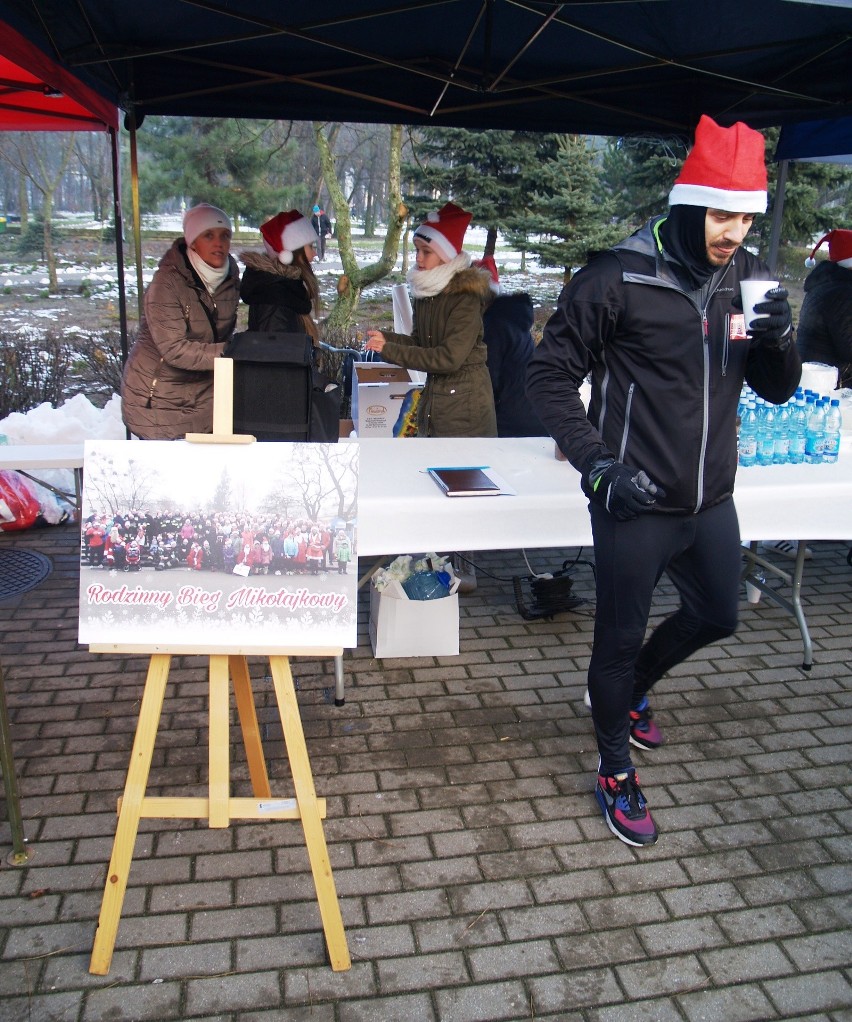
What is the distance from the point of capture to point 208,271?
377 centimetres

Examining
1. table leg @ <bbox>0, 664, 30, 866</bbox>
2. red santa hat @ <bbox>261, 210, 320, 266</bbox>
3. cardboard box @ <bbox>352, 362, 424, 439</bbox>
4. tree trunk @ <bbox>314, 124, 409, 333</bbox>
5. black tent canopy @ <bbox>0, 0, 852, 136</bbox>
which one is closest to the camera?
table leg @ <bbox>0, 664, 30, 866</bbox>

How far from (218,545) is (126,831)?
69cm

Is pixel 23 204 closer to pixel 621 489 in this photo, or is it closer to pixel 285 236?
pixel 285 236

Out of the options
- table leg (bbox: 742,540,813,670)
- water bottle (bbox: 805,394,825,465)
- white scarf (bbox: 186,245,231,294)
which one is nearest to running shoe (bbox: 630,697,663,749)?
table leg (bbox: 742,540,813,670)

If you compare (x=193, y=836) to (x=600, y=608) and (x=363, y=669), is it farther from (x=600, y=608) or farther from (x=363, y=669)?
(x=600, y=608)

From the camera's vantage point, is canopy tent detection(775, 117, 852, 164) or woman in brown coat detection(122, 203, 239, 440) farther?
canopy tent detection(775, 117, 852, 164)

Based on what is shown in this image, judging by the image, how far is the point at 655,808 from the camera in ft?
9.23

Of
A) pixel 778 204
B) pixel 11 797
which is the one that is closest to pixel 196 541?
pixel 11 797

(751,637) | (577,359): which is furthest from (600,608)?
(751,637)

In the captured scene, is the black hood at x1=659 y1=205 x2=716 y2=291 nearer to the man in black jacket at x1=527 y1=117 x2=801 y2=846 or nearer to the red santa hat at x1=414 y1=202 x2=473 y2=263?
the man in black jacket at x1=527 y1=117 x2=801 y2=846

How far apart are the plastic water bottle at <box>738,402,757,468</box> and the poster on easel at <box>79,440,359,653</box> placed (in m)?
1.97

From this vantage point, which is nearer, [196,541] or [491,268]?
[196,541]

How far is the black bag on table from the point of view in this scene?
240 centimetres

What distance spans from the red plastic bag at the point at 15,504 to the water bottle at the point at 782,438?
387cm
